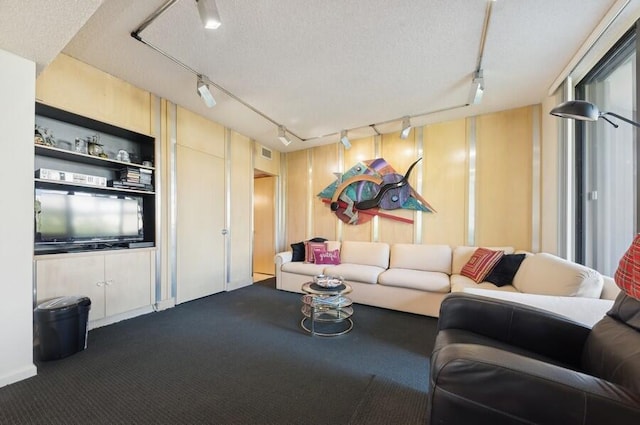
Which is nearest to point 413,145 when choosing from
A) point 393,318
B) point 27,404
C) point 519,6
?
point 519,6

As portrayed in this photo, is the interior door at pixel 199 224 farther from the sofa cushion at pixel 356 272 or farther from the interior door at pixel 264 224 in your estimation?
the sofa cushion at pixel 356 272

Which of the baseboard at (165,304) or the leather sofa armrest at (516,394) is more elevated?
the leather sofa armrest at (516,394)

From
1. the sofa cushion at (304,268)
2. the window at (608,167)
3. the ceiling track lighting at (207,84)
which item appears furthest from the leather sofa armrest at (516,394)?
the sofa cushion at (304,268)

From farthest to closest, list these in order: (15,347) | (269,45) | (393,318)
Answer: (393,318)
(269,45)
(15,347)

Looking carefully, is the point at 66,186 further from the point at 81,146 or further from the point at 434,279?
the point at 434,279

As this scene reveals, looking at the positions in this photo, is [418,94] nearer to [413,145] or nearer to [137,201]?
[413,145]

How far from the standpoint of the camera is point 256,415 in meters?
1.46

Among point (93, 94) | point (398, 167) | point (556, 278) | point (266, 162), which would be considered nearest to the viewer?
point (556, 278)

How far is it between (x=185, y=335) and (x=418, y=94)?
3724 millimetres

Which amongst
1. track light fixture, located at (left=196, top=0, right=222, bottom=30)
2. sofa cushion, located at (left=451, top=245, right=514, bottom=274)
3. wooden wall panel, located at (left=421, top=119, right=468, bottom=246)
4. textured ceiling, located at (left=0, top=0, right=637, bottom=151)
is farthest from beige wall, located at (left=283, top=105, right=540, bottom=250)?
track light fixture, located at (left=196, top=0, right=222, bottom=30)

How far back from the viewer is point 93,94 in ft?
8.48

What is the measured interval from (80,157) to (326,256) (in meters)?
3.28

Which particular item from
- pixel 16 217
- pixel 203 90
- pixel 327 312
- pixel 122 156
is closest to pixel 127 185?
pixel 122 156

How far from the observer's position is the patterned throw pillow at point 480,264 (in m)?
2.85
